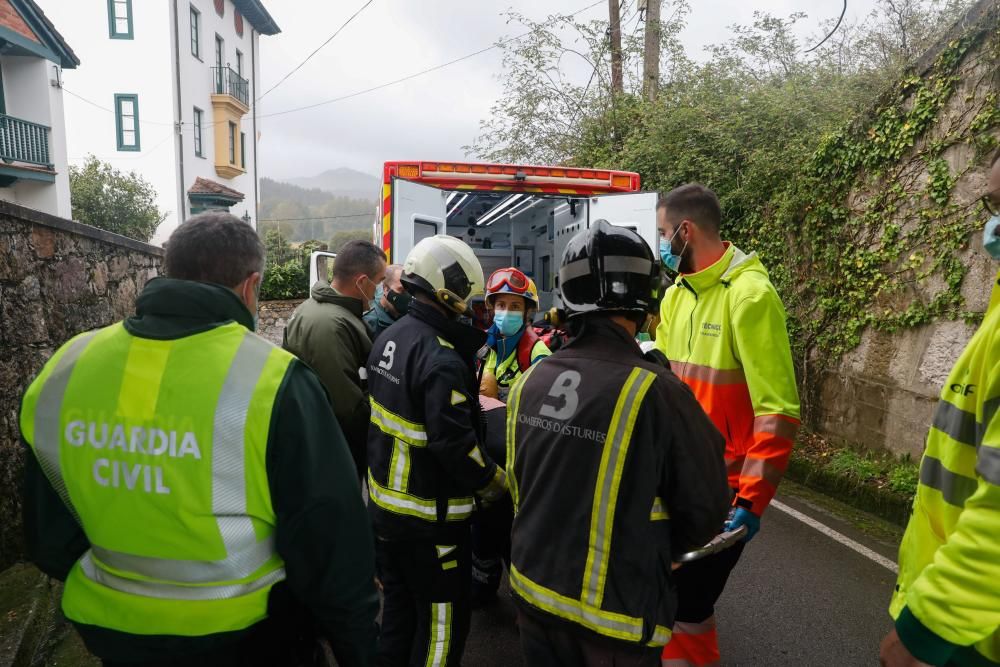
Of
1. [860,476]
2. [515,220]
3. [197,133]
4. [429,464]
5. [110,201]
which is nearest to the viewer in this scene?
[429,464]

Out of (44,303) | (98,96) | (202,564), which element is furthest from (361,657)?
(98,96)

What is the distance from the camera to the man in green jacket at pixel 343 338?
3598 millimetres

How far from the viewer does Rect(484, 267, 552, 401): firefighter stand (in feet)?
13.3

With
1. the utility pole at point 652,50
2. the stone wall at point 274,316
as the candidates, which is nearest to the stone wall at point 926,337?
the utility pole at point 652,50

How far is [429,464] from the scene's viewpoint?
8.42ft

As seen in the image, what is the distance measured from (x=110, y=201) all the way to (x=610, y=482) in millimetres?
25641

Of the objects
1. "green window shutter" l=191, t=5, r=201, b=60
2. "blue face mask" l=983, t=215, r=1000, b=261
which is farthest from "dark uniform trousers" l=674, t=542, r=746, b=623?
"green window shutter" l=191, t=5, r=201, b=60

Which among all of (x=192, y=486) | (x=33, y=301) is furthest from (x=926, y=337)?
(x=33, y=301)

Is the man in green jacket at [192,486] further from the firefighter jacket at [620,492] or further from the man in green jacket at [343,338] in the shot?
the man in green jacket at [343,338]

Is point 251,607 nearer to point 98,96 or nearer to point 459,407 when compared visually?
point 459,407

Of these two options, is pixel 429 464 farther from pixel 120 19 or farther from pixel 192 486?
pixel 120 19

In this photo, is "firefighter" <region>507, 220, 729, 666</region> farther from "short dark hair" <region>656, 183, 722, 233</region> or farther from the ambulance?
the ambulance

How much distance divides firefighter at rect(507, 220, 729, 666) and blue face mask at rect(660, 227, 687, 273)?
0.94 m

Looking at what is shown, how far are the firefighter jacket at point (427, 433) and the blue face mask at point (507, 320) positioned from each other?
1.40 meters
